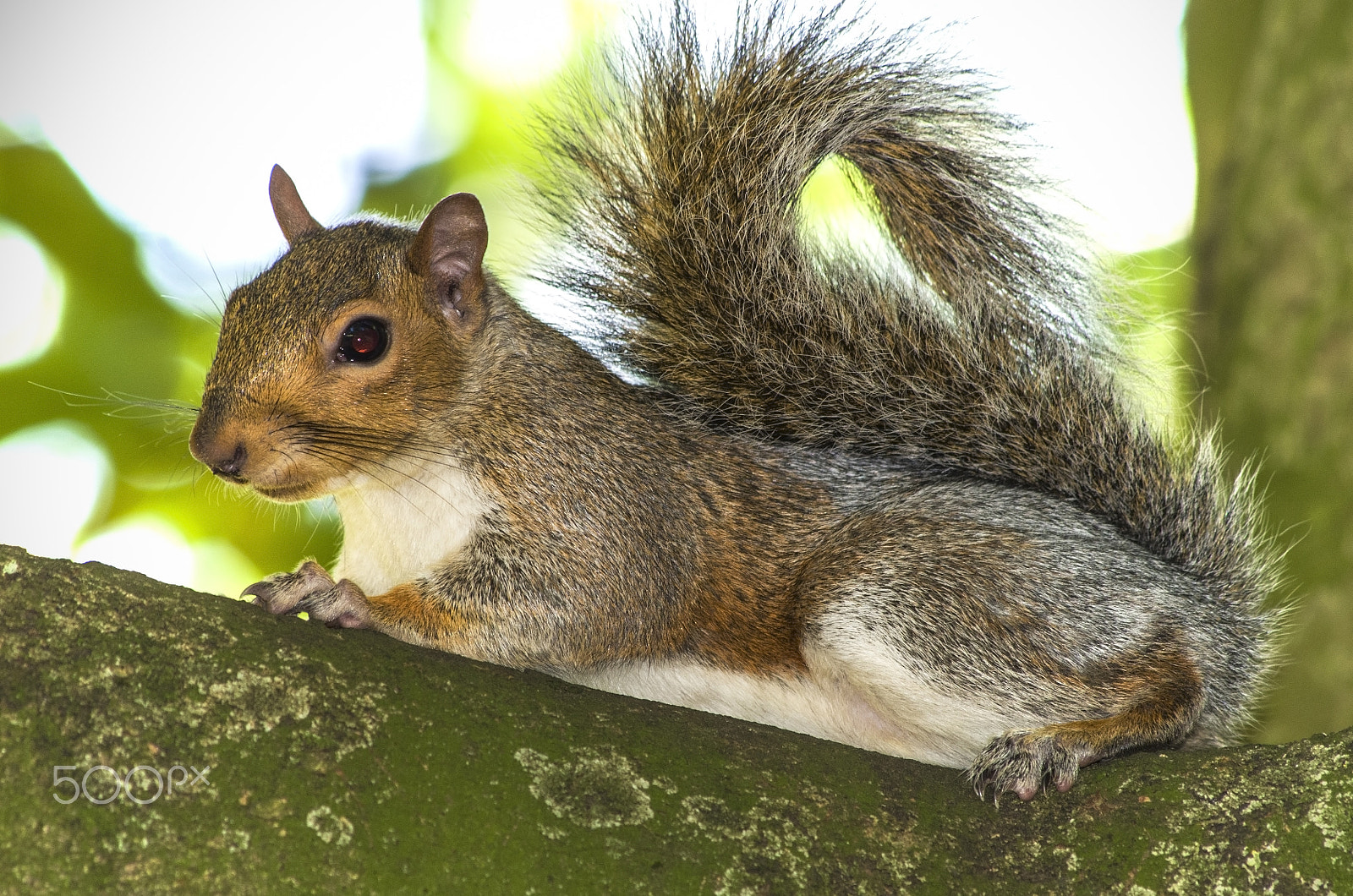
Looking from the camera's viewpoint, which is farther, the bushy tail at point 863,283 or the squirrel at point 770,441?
the bushy tail at point 863,283

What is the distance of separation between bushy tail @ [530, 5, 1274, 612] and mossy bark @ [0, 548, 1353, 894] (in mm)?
1041

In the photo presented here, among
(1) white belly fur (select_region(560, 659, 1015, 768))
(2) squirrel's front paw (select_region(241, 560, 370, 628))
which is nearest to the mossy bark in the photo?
(2) squirrel's front paw (select_region(241, 560, 370, 628))

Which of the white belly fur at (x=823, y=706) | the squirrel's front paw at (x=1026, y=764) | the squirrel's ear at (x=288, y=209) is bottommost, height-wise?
the white belly fur at (x=823, y=706)

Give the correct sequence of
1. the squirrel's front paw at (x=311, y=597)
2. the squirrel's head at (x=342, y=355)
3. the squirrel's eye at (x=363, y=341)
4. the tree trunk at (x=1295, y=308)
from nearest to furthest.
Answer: the squirrel's front paw at (x=311, y=597)
the squirrel's head at (x=342, y=355)
the squirrel's eye at (x=363, y=341)
the tree trunk at (x=1295, y=308)

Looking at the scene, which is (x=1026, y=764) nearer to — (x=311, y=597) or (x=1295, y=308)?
(x=311, y=597)

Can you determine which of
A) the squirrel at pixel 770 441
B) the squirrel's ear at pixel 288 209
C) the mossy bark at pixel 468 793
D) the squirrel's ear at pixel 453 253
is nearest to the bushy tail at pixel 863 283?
the squirrel at pixel 770 441

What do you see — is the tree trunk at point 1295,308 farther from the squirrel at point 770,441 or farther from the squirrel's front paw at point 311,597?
the squirrel's front paw at point 311,597

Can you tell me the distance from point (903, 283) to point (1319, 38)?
141 centimetres

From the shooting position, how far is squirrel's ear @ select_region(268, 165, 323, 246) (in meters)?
2.92

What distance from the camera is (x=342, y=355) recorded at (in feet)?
7.70

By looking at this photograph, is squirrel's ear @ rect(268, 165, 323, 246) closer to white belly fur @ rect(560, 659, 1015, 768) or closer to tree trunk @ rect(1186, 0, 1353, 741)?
white belly fur @ rect(560, 659, 1015, 768)

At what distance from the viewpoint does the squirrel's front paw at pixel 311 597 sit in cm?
212

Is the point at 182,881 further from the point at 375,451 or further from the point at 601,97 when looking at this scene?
the point at 601,97

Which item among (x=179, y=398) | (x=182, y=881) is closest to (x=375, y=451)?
(x=179, y=398)
